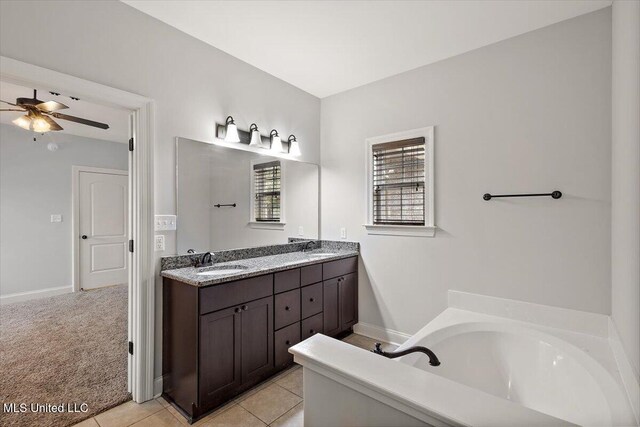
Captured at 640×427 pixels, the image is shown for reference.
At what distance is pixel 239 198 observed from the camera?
2.90 meters

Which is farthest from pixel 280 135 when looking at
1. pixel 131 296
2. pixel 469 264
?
pixel 469 264

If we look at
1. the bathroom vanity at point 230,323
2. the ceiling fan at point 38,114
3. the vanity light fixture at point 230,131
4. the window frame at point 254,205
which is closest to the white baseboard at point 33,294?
the ceiling fan at point 38,114

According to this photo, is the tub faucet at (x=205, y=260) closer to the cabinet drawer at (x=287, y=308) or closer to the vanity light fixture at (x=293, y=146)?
the cabinet drawer at (x=287, y=308)

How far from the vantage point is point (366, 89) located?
3.22 m

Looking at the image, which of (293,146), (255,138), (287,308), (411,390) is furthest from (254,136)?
(411,390)

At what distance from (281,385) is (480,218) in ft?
6.71

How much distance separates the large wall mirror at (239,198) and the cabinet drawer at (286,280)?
58 centimetres

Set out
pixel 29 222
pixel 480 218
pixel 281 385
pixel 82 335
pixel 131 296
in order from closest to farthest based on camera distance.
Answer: pixel 131 296
pixel 281 385
pixel 480 218
pixel 82 335
pixel 29 222

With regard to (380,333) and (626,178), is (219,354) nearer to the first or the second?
(380,333)

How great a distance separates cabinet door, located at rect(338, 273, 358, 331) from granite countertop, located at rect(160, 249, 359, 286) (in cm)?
26

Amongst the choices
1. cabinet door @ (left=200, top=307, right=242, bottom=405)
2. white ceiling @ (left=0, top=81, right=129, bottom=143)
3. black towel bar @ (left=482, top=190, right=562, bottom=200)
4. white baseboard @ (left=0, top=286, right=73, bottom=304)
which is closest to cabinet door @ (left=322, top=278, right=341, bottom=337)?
cabinet door @ (left=200, top=307, right=242, bottom=405)

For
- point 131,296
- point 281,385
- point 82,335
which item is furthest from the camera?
point 82,335

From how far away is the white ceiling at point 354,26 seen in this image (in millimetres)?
2037

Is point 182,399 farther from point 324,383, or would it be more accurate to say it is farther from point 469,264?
point 469,264
